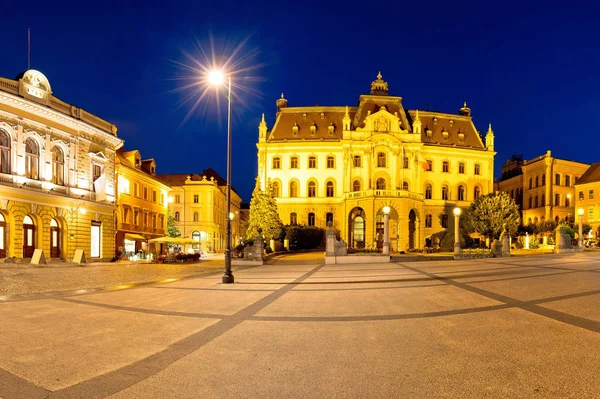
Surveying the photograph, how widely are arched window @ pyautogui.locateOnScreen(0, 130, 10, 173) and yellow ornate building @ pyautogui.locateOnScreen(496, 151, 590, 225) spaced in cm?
7425

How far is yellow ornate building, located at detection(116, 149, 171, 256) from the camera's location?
42.4 m

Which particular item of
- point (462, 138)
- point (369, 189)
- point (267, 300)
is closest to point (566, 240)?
point (369, 189)

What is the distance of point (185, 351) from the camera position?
640cm

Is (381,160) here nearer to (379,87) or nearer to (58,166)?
(379,87)

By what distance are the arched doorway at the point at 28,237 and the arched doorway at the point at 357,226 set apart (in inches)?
1504

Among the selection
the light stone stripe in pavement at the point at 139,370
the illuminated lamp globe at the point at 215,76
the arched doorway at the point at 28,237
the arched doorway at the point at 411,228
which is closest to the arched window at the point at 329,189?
the arched doorway at the point at 411,228

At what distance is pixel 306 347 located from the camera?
21.6 feet

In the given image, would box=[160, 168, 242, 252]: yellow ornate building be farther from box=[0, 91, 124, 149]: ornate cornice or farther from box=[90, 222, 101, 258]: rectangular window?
box=[90, 222, 101, 258]: rectangular window

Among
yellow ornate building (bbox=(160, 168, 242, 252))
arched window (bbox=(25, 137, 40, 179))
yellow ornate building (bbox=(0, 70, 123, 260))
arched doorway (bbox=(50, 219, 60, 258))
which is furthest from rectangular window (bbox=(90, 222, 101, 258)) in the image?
yellow ornate building (bbox=(160, 168, 242, 252))

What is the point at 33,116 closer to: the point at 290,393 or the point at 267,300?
the point at 267,300

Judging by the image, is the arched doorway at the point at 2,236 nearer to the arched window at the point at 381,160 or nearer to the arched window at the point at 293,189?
the arched window at the point at 293,189

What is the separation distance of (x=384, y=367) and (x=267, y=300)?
661 cm

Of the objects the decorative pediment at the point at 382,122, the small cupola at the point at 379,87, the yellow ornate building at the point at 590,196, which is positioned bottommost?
the yellow ornate building at the point at 590,196

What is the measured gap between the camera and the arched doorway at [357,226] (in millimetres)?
57062
